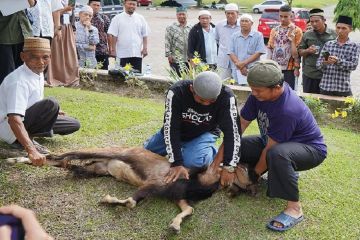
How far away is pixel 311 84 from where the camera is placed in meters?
7.95

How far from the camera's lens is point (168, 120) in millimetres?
4418

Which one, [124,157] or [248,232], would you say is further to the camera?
[124,157]

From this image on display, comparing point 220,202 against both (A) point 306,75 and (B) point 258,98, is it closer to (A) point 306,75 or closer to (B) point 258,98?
(B) point 258,98

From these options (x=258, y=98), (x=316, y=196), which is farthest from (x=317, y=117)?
(x=258, y=98)

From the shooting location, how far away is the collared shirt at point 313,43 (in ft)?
24.9

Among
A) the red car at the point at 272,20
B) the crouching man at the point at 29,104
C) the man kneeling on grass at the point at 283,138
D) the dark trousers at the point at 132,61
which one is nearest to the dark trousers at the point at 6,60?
the crouching man at the point at 29,104

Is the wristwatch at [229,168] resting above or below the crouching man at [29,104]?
below

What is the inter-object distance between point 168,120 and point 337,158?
228cm

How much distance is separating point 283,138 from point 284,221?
0.69 meters

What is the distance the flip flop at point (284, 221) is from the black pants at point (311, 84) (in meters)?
4.12

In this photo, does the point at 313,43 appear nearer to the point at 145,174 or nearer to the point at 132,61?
the point at 132,61

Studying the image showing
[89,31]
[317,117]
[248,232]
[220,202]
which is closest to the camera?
[248,232]

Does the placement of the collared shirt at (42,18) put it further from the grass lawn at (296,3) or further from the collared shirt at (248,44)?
the grass lawn at (296,3)

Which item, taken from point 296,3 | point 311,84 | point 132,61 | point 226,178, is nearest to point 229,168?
point 226,178
